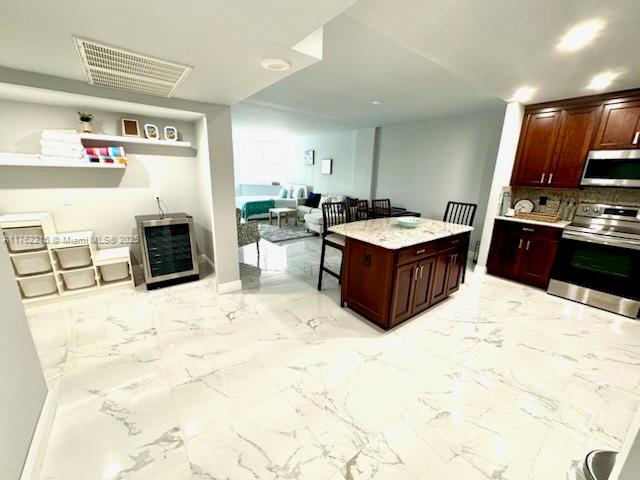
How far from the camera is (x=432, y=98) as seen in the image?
143 inches

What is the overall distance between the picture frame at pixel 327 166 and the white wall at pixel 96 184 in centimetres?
451

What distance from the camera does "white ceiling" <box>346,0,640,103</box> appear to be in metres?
1.51

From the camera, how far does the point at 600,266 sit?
2.89m

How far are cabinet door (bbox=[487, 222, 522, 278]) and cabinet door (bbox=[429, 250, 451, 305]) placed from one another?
4.66ft

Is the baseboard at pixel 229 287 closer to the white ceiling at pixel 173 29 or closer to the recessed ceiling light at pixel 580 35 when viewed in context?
the white ceiling at pixel 173 29

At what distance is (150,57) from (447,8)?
6.16ft

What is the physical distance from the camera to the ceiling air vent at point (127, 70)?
5.28 feet

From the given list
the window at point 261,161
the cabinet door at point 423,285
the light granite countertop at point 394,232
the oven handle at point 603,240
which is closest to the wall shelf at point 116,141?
the light granite countertop at point 394,232

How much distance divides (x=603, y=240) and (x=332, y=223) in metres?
3.01

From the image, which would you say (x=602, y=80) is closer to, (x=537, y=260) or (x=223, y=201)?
(x=537, y=260)

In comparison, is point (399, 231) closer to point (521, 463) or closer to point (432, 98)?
point (521, 463)

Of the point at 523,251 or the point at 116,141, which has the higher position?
the point at 116,141

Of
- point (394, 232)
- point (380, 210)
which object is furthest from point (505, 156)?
point (394, 232)

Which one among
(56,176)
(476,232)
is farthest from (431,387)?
(56,176)
